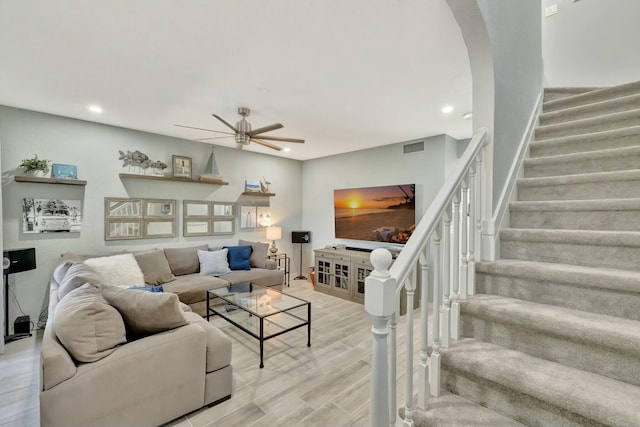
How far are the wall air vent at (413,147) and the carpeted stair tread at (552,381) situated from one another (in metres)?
3.68

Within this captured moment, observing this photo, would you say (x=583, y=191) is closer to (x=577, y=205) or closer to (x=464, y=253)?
(x=577, y=205)

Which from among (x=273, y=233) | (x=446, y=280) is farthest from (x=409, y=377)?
(x=273, y=233)

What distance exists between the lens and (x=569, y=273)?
4.52 ft

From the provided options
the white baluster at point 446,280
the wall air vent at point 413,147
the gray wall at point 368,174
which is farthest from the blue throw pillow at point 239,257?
the white baluster at point 446,280

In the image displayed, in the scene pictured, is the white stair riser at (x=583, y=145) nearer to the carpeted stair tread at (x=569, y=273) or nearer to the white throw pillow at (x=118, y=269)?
the carpeted stair tread at (x=569, y=273)

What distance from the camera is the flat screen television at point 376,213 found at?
462 cm

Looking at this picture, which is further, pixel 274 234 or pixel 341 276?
pixel 274 234

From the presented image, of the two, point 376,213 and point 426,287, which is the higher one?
point 376,213

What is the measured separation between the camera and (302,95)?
299 cm

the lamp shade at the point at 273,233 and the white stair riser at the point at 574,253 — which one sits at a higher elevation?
the white stair riser at the point at 574,253

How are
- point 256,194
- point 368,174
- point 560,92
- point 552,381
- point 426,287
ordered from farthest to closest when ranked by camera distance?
1. point 256,194
2. point 368,174
3. point 560,92
4. point 426,287
5. point 552,381

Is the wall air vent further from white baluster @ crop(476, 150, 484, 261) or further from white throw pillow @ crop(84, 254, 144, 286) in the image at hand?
white throw pillow @ crop(84, 254, 144, 286)

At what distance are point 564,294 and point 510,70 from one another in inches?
59.5

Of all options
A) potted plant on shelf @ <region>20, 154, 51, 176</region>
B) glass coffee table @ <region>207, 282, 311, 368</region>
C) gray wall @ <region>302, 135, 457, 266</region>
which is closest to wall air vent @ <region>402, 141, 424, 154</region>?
gray wall @ <region>302, 135, 457, 266</region>
